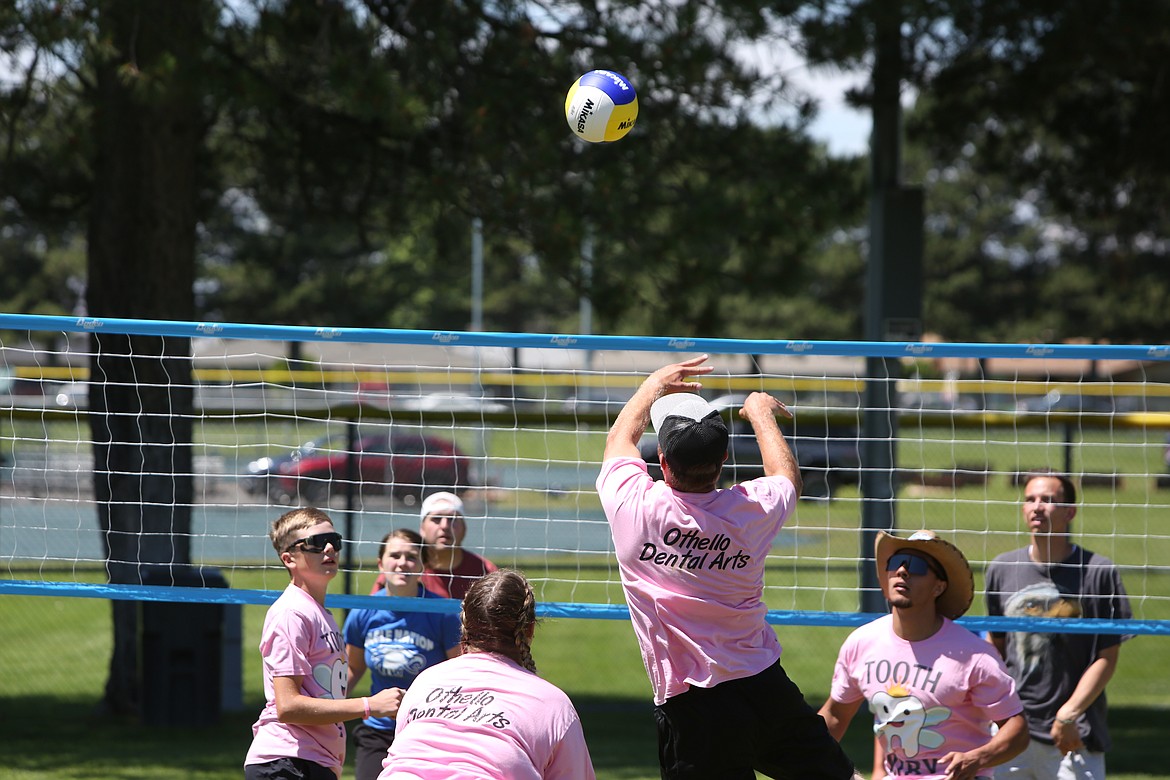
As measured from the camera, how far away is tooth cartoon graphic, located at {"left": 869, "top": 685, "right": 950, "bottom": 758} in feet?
15.3

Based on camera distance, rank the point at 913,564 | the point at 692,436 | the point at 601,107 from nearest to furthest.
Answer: the point at 692,436, the point at 913,564, the point at 601,107

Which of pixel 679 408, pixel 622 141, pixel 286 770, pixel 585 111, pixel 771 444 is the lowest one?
pixel 286 770

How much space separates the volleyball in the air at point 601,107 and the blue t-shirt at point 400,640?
7.75ft

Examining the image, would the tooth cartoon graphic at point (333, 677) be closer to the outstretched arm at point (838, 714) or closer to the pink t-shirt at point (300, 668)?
the pink t-shirt at point (300, 668)

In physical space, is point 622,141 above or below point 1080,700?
above

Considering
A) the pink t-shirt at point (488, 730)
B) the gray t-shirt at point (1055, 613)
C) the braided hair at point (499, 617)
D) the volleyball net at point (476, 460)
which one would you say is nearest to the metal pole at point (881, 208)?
the volleyball net at point (476, 460)

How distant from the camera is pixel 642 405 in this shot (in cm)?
423

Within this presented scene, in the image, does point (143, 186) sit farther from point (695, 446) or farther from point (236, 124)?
point (695, 446)

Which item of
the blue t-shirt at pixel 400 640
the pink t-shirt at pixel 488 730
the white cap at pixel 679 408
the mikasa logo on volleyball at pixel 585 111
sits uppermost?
the mikasa logo on volleyball at pixel 585 111

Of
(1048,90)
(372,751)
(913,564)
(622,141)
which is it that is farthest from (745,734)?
(1048,90)

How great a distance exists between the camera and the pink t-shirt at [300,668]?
4.43 meters

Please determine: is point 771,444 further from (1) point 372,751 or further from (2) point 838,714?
(1) point 372,751

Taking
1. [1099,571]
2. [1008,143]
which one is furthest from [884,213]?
[1099,571]

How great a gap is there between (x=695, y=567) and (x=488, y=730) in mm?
Answer: 878
